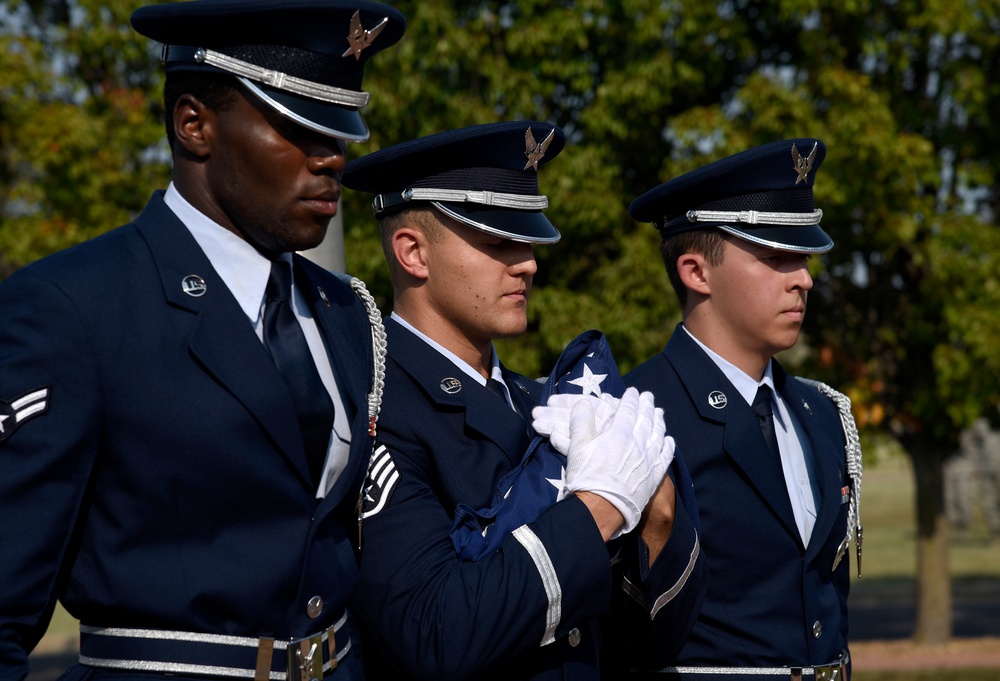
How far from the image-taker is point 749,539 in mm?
3381

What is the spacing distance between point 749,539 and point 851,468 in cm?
55

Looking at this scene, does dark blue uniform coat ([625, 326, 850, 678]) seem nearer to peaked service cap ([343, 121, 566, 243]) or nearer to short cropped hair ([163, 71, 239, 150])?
peaked service cap ([343, 121, 566, 243])

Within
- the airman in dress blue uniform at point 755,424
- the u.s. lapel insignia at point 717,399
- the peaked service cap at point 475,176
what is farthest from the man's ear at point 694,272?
the peaked service cap at point 475,176

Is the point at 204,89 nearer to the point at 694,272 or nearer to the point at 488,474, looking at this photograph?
the point at 488,474

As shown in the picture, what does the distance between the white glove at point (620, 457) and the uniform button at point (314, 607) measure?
624 millimetres

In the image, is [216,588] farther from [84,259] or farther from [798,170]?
[798,170]

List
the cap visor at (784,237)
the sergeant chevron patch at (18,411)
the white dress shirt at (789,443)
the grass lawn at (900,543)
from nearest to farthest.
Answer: the sergeant chevron patch at (18,411), the white dress shirt at (789,443), the cap visor at (784,237), the grass lawn at (900,543)

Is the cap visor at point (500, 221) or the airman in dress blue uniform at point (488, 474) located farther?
the cap visor at point (500, 221)

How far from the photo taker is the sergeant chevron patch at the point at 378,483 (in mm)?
2646

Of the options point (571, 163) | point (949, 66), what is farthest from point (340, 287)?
point (949, 66)

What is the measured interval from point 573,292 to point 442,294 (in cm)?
753

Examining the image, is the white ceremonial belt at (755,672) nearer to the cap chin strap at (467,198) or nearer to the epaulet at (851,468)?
the epaulet at (851,468)

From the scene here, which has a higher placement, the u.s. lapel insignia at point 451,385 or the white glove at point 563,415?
the u.s. lapel insignia at point 451,385

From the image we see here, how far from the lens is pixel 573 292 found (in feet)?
34.6
